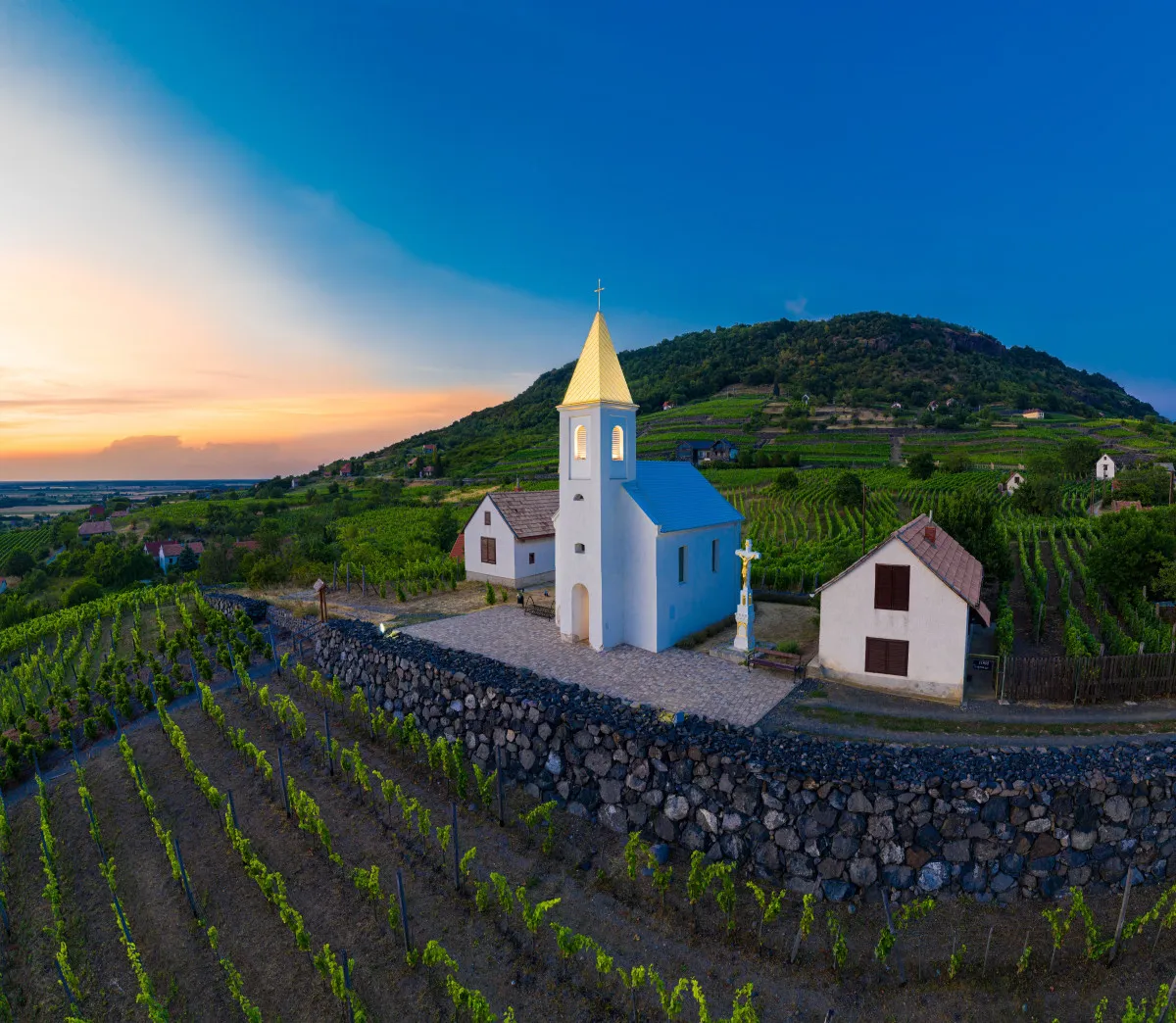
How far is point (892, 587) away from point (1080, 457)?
83356 mm

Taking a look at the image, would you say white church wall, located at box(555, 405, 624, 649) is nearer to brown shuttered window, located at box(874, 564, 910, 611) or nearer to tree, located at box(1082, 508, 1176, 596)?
brown shuttered window, located at box(874, 564, 910, 611)

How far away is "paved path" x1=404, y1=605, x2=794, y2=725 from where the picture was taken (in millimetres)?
15758

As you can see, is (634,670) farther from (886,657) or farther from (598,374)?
(598,374)

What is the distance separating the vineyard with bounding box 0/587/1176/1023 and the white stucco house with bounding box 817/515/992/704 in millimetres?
6542

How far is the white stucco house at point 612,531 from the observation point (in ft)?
62.8

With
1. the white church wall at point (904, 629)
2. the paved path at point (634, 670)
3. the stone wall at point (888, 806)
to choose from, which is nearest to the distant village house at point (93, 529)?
the paved path at point (634, 670)

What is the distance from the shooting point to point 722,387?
141 meters

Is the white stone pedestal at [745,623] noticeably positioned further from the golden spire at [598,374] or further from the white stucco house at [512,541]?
the white stucco house at [512,541]

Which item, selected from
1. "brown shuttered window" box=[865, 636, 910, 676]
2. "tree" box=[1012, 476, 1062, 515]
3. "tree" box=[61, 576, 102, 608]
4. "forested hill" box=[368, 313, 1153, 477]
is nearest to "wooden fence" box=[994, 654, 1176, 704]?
"brown shuttered window" box=[865, 636, 910, 676]

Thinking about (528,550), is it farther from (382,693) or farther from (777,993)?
(777,993)

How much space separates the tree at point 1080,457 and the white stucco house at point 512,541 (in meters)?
78.6

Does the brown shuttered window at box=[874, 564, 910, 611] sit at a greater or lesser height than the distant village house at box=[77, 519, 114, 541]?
greater

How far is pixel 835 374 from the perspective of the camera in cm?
13738

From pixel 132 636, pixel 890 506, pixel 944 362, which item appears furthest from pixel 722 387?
pixel 132 636
